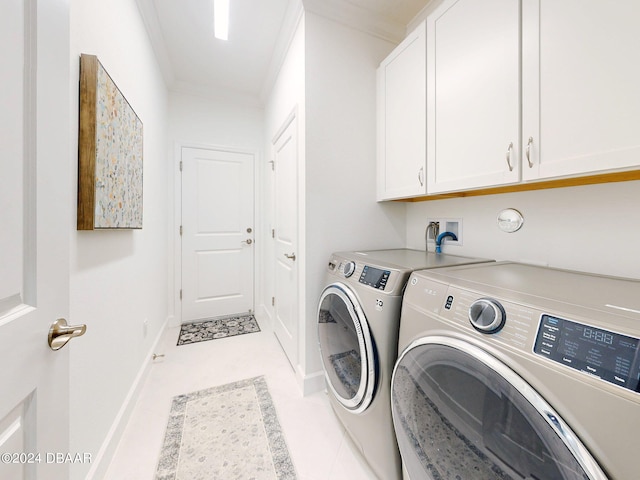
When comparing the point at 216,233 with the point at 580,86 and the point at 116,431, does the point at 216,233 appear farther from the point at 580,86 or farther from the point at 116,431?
the point at 580,86

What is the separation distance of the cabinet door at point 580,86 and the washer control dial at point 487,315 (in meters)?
0.58

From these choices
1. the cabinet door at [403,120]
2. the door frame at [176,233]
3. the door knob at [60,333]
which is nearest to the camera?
the door knob at [60,333]

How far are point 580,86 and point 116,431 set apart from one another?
2.43 meters

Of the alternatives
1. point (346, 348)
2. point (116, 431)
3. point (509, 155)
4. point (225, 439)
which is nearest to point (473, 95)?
point (509, 155)

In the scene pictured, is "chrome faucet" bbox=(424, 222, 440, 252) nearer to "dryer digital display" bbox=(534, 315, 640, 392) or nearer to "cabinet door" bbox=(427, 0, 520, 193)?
"cabinet door" bbox=(427, 0, 520, 193)

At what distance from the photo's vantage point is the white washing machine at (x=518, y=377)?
1.45ft

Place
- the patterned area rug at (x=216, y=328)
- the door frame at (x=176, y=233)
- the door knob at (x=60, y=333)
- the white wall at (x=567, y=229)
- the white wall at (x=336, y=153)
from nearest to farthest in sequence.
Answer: the door knob at (x=60, y=333) → the white wall at (x=567, y=229) → the white wall at (x=336, y=153) → the patterned area rug at (x=216, y=328) → the door frame at (x=176, y=233)

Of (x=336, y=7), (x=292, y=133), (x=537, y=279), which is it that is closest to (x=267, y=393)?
(x=537, y=279)

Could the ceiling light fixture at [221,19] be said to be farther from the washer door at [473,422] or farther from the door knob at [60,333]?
the washer door at [473,422]

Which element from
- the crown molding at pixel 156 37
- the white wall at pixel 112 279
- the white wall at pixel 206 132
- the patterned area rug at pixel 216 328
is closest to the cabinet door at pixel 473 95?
the white wall at pixel 112 279

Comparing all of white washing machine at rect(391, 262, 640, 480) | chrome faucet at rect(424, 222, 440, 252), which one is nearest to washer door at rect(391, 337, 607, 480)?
white washing machine at rect(391, 262, 640, 480)

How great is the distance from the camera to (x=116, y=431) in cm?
125

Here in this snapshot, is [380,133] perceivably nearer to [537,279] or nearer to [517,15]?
[517,15]

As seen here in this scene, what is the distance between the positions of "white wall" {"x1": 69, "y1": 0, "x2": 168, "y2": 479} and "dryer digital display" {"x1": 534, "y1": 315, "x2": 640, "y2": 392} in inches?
53.5
